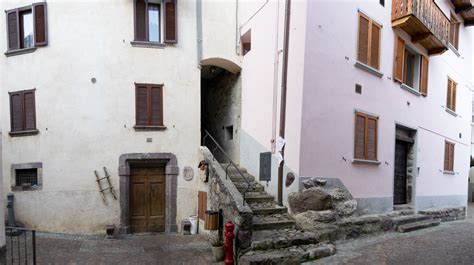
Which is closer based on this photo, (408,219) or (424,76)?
(408,219)

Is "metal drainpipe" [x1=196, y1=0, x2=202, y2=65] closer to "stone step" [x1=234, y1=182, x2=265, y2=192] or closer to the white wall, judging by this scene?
the white wall

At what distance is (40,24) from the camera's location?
393 inches

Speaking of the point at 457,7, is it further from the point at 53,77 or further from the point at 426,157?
the point at 53,77

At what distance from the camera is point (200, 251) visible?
8.05 m

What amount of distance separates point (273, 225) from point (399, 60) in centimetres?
637

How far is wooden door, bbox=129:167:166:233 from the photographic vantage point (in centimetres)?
1020

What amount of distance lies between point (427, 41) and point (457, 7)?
3.68 meters

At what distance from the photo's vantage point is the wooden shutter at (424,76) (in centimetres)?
1108

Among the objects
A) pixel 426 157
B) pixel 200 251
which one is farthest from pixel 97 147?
pixel 426 157

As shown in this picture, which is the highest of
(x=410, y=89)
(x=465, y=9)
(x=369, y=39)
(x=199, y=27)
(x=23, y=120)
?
(x=465, y=9)

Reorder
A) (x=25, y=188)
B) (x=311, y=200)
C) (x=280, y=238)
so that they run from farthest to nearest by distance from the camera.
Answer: (x=25, y=188) < (x=311, y=200) < (x=280, y=238)

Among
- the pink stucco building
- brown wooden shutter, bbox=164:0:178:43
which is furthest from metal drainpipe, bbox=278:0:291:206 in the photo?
brown wooden shutter, bbox=164:0:178:43

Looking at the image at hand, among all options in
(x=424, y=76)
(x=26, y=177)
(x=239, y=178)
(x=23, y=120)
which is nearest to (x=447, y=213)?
(x=424, y=76)

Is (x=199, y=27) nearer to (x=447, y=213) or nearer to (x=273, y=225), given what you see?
(x=273, y=225)
